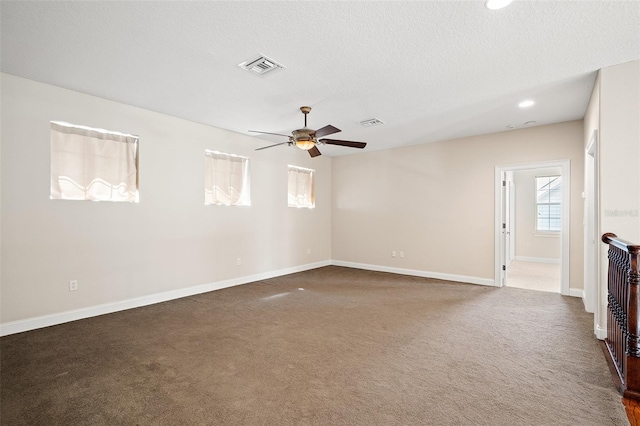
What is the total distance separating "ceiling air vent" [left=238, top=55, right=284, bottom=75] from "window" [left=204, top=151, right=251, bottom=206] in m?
Result: 2.39

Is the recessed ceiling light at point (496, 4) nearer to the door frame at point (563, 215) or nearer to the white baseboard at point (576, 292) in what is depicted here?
the door frame at point (563, 215)

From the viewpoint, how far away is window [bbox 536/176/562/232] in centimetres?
786

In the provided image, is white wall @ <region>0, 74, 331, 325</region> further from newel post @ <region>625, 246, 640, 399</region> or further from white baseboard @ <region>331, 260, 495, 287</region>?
newel post @ <region>625, 246, 640, 399</region>

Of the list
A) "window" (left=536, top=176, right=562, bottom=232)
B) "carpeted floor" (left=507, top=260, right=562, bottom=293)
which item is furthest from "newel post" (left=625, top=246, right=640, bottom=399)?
"window" (left=536, top=176, right=562, bottom=232)

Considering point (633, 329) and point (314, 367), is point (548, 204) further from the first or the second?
point (314, 367)

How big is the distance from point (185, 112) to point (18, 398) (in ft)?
11.6

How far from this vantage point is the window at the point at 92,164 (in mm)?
3551

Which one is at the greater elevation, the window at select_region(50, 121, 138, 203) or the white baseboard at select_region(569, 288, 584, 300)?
the window at select_region(50, 121, 138, 203)

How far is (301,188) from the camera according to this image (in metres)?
6.84

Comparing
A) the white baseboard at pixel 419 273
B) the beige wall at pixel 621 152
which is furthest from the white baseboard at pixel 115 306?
the beige wall at pixel 621 152

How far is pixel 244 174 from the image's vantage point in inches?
222

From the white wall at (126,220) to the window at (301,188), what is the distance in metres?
0.32

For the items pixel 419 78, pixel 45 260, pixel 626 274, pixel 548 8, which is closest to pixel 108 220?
pixel 45 260

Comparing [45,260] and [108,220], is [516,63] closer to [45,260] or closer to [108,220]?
[108,220]
